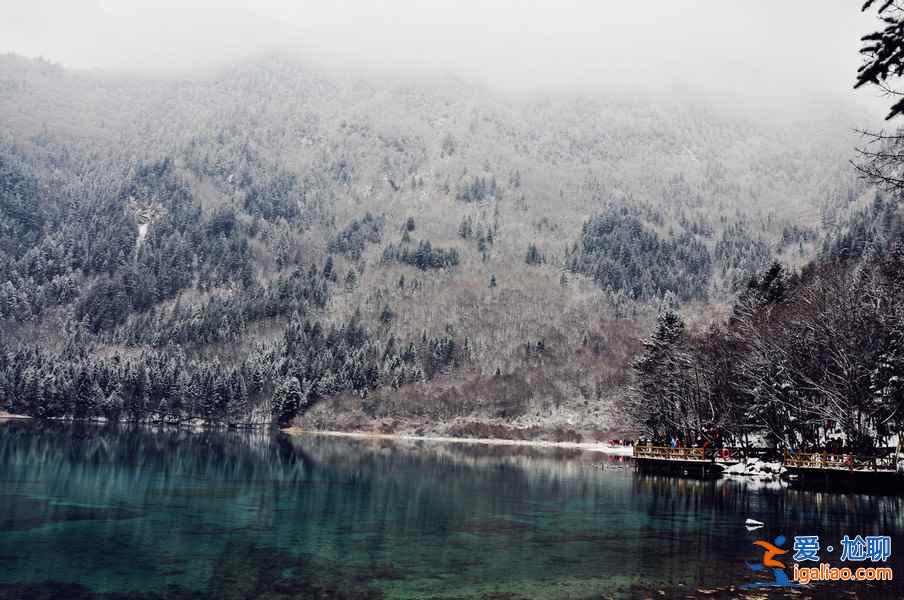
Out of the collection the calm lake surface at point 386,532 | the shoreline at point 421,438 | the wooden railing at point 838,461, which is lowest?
the shoreline at point 421,438

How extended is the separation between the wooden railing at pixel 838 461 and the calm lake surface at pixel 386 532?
9.98 ft

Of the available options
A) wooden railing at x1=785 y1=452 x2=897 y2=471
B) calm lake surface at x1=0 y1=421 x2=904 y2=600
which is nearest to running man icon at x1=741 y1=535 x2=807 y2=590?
calm lake surface at x1=0 y1=421 x2=904 y2=600

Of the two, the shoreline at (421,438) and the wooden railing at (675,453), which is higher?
the wooden railing at (675,453)

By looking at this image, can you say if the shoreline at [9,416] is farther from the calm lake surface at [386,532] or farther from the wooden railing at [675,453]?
the wooden railing at [675,453]

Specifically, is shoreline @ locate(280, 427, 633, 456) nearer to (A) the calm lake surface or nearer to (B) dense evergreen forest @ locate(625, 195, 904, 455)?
(B) dense evergreen forest @ locate(625, 195, 904, 455)

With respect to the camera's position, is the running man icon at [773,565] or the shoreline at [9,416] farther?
the shoreline at [9,416]

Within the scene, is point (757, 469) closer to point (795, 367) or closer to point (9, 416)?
point (795, 367)

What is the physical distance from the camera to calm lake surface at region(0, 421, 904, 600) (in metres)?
22.2

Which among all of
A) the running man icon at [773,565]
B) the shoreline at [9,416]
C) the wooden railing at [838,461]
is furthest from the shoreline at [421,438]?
the running man icon at [773,565]

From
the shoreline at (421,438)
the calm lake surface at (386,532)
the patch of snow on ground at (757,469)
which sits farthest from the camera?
the shoreline at (421,438)

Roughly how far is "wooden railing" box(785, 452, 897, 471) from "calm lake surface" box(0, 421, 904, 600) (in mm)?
3041

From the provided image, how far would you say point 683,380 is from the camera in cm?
7744

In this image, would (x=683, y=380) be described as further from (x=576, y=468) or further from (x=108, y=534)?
(x=108, y=534)

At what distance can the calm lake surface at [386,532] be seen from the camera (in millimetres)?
22188
